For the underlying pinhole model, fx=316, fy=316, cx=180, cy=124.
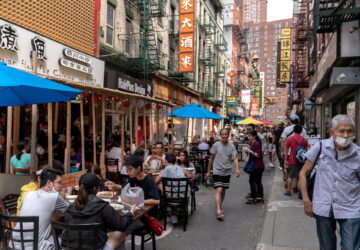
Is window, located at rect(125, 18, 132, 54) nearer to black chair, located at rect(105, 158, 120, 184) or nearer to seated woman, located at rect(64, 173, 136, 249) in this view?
black chair, located at rect(105, 158, 120, 184)

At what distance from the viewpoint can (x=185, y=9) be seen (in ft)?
69.6

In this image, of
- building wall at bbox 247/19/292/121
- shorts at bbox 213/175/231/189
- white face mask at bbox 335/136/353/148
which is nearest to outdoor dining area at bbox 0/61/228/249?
shorts at bbox 213/175/231/189

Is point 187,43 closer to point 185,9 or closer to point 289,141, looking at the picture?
point 185,9

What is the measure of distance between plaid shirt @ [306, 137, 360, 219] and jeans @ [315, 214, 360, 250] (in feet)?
0.25

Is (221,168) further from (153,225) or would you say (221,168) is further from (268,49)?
(268,49)

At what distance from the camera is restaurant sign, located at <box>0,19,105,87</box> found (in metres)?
8.24

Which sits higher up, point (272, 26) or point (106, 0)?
point (272, 26)

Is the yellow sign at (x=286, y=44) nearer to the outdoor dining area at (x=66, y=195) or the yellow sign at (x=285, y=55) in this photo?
the yellow sign at (x=285, y=55)

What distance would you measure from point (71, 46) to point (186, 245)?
849 cm

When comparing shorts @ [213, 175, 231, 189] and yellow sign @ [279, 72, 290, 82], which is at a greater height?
yellow sign @ [279, 72, 290, 82]

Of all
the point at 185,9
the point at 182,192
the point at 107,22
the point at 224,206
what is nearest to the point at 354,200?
the point at 182,192

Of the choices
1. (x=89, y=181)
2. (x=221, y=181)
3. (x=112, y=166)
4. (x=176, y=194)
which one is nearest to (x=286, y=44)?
(x=112, y=166)

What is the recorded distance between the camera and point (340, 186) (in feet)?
10.3

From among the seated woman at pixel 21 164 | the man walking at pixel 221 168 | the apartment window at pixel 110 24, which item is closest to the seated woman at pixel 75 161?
the seated woman at pixel 21 164
